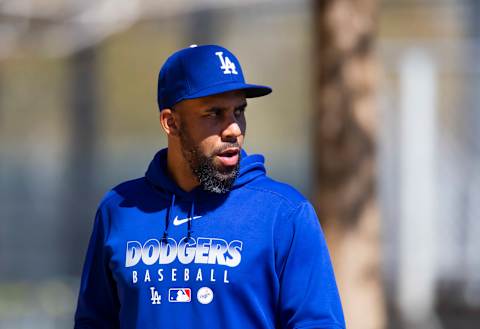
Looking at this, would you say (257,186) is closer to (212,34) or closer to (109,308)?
(109,308)

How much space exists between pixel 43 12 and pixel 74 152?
82.5 inches

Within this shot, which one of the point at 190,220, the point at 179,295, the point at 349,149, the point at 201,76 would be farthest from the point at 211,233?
the point at 349,149

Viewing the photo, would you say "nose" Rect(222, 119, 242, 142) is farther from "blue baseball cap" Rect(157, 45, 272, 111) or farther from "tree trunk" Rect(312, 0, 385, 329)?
"tree trunk" Rect(312, 0, 385, 329)

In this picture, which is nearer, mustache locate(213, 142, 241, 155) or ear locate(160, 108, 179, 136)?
mustache locate(213, 142, 241, 155)

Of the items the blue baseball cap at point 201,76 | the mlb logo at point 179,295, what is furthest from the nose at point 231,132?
the mlb logo at point 179,295

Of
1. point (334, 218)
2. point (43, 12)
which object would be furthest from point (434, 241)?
point (43, 12)

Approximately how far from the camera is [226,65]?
2980 mm

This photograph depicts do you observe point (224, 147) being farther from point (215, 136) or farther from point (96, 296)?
point (96, 296)

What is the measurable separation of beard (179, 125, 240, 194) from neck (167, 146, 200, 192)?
64 mm

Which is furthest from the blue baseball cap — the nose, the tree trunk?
the tree trunk

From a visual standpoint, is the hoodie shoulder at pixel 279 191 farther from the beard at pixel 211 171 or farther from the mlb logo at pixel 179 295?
the mlb logo at pixel 179 295

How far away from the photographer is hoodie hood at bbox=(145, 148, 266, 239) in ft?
9.84

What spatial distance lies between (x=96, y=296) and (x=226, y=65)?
81 cm

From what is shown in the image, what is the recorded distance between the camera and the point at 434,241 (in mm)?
8406
